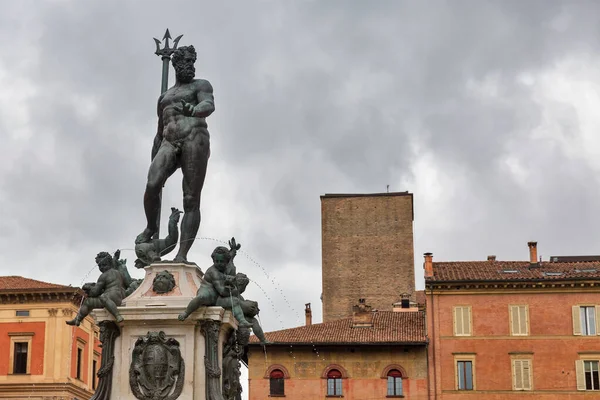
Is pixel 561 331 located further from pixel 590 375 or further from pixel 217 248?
pixel 217 248

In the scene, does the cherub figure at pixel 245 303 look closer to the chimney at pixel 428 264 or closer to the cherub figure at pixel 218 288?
the cherub figure at pixel 218 288

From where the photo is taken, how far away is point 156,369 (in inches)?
487

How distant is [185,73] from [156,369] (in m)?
3.98

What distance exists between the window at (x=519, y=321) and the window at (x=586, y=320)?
2507mm

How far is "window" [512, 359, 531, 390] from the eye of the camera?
55.8 metres

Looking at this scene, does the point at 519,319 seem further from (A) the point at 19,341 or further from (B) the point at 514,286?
(A) the point at 19,341

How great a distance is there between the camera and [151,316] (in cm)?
1256

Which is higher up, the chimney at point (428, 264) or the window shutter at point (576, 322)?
the chimney at point (428, 264)

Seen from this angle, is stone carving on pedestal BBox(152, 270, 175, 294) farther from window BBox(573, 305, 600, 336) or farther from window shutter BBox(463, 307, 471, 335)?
window BBox(573, 305, 600, 336)

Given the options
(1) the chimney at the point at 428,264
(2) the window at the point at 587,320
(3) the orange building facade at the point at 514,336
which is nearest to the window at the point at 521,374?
(3) the orange building facade at the point at 514,336

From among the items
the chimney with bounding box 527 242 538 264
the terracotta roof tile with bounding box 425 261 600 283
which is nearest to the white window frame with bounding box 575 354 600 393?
the terracotta roof tile with bounding box 425 261 600 283

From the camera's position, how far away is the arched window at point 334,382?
2213 inches

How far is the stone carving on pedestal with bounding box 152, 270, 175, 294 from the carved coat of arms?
1.81ft

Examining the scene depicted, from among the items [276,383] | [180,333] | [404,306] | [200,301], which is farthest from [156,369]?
[404,306]
